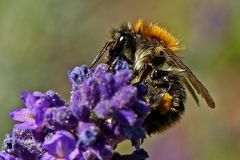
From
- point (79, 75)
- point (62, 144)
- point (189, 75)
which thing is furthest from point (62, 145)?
point (189, 75)

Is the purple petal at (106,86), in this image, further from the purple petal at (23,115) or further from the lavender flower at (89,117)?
the purple petal at (23,115)

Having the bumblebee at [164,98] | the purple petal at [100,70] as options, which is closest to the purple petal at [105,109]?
the purple petal at [100,70]

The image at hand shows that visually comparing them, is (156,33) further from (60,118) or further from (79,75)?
(60,118)

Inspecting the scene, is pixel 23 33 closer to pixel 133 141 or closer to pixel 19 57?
pixel 19 57

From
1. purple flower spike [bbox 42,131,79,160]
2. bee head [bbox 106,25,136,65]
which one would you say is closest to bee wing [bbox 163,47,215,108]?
bee head [bbox 106,25,136,65]

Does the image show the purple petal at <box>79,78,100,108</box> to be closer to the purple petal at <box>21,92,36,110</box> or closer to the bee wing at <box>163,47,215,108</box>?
the purple petal at <box>21,92,36,110</box>
